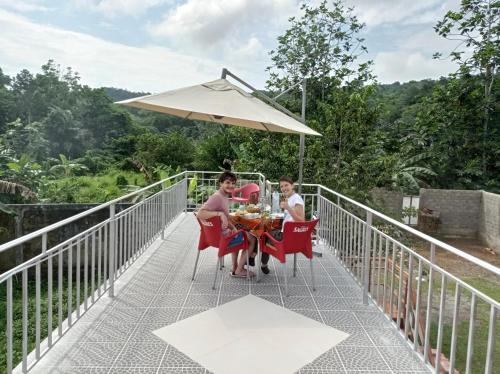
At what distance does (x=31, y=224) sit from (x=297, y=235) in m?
7.83

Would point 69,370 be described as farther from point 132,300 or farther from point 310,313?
point 310,313

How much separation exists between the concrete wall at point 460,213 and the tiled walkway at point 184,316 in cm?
1060

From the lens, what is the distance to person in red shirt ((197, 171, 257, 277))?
4.20 m

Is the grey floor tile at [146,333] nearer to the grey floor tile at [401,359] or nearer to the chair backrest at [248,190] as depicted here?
the grey floor tile at [401,359]

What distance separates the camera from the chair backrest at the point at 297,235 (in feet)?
13.0

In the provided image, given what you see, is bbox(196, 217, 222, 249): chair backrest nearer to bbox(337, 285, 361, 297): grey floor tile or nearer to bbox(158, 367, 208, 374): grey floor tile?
bbox(337, 285, 361, 297): grey floor tile

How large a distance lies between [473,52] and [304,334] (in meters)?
17.2

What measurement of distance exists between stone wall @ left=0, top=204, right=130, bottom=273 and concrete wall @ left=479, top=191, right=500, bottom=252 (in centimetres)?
1161

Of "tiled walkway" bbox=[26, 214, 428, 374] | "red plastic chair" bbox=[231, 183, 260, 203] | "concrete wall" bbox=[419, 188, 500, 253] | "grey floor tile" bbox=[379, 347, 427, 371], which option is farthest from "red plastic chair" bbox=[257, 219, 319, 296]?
"concrete wall" bbox=[419, 188, 500, 253]

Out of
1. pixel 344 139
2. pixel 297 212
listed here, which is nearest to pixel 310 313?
pixel 297 212

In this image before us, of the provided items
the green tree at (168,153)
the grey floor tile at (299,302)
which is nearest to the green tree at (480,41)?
the green tree at (168,153)

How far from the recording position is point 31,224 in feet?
30.4

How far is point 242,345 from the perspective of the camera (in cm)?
302

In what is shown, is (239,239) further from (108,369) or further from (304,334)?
(108,369)
